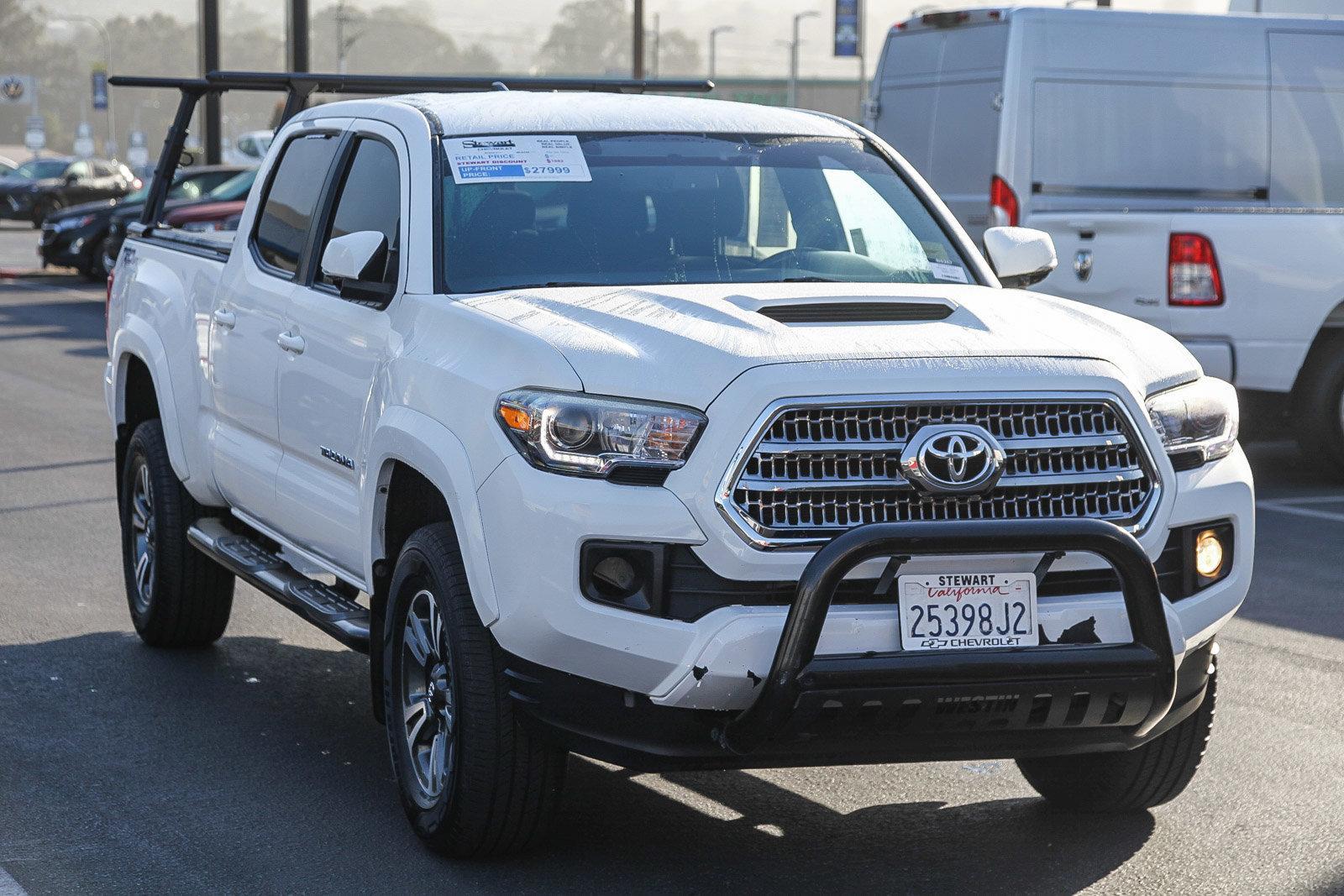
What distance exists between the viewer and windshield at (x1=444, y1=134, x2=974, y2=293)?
515cm

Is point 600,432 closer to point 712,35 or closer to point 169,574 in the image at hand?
point 169,574

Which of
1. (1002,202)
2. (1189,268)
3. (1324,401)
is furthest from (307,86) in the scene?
(1324,401)

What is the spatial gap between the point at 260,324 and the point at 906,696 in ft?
9.32

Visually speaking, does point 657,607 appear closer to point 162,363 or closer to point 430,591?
point 430,591

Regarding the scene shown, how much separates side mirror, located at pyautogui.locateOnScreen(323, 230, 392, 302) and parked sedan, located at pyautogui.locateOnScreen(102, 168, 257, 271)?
16.1 m

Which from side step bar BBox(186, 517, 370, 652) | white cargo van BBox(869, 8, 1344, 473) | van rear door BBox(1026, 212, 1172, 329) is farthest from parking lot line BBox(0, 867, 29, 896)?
white cargo van BBox(869, 8, 1344, 473)

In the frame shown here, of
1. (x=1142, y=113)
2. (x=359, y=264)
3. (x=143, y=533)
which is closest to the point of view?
(x=359, y=264)

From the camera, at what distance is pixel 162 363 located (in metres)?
6.85

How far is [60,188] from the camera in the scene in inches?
1748

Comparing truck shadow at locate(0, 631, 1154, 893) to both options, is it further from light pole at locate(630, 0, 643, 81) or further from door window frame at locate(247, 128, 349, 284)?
light pole at locate(630, 0, 643, 81)

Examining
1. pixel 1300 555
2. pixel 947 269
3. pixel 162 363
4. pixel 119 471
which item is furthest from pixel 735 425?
pixel 1300 555

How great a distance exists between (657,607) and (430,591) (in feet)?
2.56

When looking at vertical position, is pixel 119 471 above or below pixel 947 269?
below

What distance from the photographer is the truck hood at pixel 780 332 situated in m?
4.11
